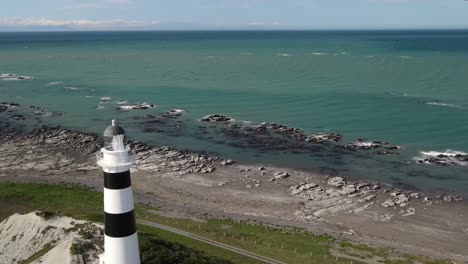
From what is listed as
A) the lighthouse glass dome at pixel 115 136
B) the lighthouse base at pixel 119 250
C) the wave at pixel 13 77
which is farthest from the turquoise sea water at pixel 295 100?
the lighthouse glass dome at pixel 115 136

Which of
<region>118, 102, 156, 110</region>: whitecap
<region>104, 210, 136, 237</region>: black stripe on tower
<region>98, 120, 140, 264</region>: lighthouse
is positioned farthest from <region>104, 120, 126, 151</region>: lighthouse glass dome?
<region>118, 102, 156, 110</region>: whitecap

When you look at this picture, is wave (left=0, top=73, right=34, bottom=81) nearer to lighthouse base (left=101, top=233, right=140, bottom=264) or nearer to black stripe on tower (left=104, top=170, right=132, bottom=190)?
lighthouse base (left=101, top=233, right=140, bottom=264)

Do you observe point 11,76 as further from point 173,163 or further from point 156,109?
point 173,163

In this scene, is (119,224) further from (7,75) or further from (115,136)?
(7,75)

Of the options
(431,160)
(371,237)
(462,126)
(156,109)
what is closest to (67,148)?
(156,109)

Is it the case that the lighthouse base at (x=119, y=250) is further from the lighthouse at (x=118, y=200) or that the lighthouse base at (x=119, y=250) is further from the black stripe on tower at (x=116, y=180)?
the black stripe on tower at (x=116, y=180)
